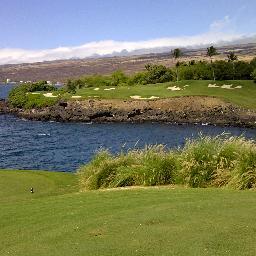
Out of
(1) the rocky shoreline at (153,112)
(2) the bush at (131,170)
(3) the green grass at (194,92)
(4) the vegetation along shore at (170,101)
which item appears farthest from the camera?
(3) the green grass at (194,92)

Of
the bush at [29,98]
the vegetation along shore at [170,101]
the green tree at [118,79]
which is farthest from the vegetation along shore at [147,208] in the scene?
the green tree at [118,79]

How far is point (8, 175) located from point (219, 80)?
78.5 m

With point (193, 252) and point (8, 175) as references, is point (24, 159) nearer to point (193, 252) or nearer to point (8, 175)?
point (8, 175)

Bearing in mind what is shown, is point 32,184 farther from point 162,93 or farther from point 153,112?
point 162,93

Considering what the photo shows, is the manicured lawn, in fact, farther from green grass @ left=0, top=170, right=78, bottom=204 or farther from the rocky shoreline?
the rocky shoreline

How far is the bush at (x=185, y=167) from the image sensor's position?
15859 mm

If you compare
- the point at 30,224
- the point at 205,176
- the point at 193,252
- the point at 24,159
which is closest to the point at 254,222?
the point at 193,252

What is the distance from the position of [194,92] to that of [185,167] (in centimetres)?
7066

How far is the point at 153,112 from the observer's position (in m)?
84.2

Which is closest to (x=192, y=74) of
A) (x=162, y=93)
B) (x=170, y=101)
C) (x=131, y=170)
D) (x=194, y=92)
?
(x=162, y=93)

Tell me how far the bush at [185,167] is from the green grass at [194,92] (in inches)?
2422

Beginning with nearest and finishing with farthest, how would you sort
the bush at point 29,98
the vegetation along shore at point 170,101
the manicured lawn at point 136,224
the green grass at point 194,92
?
the manicured lawn at point 136,224, the vegetation along shore at point 170,101, the green grass at point 194,92, the bush at point 29,98

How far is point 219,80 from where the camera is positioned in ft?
319

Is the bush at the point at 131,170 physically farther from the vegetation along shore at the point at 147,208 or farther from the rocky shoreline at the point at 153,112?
the rocky shoreline at the point at 153,112
